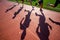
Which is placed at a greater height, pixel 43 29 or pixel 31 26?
pixel 43 29

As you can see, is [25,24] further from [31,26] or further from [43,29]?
[43,29]

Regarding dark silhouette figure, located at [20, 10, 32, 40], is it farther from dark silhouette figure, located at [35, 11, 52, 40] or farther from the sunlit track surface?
dark silhouette figure, located at [35, 11, 52, 40]

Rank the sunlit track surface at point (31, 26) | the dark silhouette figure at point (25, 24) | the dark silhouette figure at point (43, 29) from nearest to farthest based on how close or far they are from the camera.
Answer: the dark silhouette figure at point (43, 29) < the sunlit track surface at point (31, 26) < the dark silhouette figure at point (25, 24)

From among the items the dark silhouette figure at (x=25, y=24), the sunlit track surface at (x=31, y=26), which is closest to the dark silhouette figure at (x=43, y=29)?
the sunlit track surface at (x=31, y=26)

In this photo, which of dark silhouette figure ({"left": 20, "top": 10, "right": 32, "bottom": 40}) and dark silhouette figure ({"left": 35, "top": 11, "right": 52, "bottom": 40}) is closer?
dark silhouette figure ({"left": 35, "top": 11, "right": 52, "bottom": 40})

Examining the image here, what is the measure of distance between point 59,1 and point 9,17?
4.83 meters

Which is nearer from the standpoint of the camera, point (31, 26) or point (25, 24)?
point (31, 26)

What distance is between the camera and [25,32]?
8086mm

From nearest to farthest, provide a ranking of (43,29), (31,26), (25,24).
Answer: (43,29)
(31,26)
(25,24)

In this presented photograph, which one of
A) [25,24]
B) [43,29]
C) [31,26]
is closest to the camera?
[43,29]

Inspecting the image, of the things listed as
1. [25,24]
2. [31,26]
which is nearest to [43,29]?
[31,26]

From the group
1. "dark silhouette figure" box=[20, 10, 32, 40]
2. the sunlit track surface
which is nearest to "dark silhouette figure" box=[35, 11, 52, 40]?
the sunlit track surface

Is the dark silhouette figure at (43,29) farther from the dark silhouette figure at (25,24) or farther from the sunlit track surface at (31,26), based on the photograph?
the dark silhouette figure at (25,24)

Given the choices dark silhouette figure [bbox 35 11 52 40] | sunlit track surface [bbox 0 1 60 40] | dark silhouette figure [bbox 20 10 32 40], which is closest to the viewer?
dark silhouette figure [bbox 35 11 52 40]
